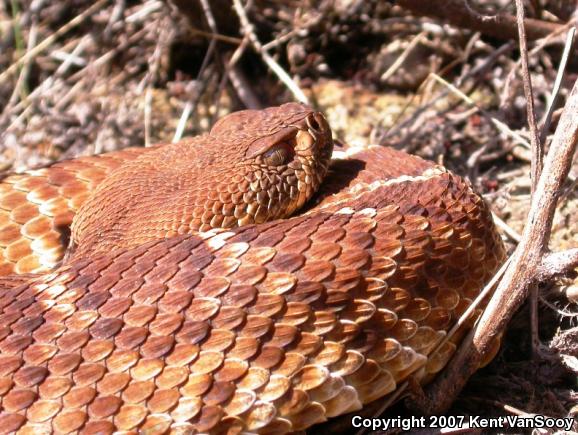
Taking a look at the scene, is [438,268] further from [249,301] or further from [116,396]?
[116,396]

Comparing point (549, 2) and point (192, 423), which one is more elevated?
point (549, 2)

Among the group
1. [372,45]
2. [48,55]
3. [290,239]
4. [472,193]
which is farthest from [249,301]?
[48,55]

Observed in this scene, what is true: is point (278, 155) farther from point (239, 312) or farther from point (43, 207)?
point (43, 207)

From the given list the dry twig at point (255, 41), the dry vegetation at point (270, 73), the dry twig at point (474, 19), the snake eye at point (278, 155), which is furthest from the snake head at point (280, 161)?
the dry twig at point (255, 41)

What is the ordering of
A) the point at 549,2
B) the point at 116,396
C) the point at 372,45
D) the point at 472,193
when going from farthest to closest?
the point at 372,45, the point at 549,2, the point at 472,193, the point at 116,396

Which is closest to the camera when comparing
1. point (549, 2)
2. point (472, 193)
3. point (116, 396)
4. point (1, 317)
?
point (116, 396)

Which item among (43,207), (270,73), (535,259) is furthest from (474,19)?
(43,207)

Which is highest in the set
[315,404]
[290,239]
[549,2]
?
[549,2]
